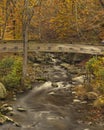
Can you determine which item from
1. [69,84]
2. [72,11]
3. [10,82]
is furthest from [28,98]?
[72,11]

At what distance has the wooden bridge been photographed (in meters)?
33.7

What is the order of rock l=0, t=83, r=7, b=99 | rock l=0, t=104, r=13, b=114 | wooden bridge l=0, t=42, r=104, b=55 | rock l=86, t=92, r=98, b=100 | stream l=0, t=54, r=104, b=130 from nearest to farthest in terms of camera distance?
stream l=0, t=54, r=104, b=130
rock l=0, t=104, r=13, b=114
rock l=0, t=83, r=7, b=99
rock l=86, t=92, r=98, b=100
wooden bridge l=0, t=42, r=104, b=55

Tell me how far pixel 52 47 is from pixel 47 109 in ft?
36.9

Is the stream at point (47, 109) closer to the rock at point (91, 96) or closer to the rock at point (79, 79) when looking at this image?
the rock at point (79, 79)

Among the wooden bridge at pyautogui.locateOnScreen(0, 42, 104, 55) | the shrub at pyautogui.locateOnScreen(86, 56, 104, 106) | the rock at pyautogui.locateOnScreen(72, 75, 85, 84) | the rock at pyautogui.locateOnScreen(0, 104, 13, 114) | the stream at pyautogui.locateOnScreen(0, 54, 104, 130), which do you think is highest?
the wooden bridge at pyautogui.locateOnScreen(0, 42, 104, 55)

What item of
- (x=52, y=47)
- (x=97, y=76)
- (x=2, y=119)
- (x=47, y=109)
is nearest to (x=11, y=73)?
(x=47, y=109)

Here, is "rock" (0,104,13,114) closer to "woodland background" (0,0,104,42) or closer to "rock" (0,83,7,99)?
"rock" (0,83,7,99)

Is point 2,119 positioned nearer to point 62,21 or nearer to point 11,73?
point 11,73

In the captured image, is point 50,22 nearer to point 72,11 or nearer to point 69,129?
point 72,11

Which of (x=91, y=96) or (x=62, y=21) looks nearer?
(x=91, y=96)

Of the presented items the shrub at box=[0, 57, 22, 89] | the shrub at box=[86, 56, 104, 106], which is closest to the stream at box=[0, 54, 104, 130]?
the shrub at box=[0, 57, 22, 89]

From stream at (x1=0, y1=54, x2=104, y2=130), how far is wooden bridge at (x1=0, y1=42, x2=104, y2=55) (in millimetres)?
3540

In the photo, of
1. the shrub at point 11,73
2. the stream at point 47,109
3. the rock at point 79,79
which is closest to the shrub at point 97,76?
the stream at point 47,109

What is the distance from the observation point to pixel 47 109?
2453 cm
